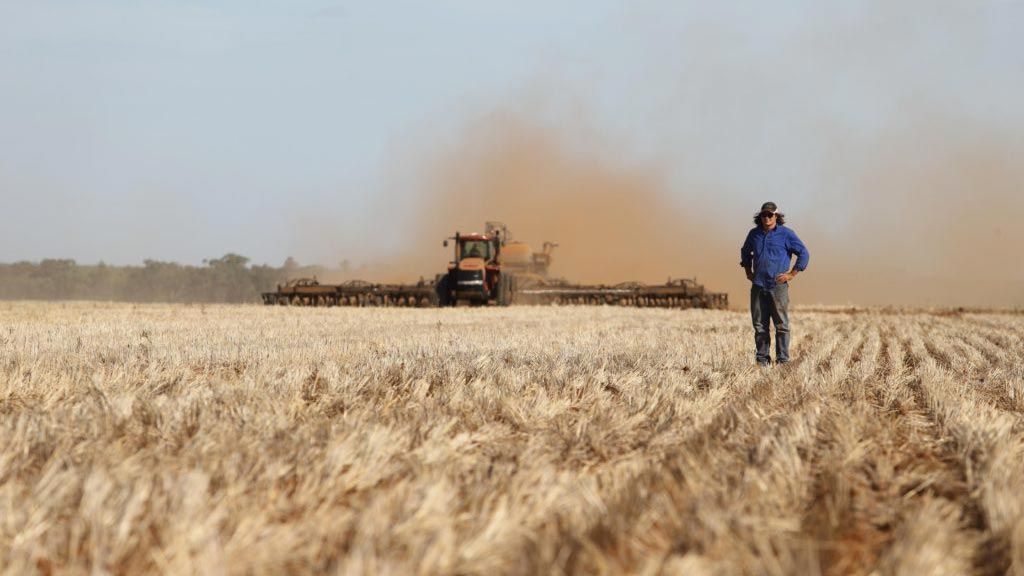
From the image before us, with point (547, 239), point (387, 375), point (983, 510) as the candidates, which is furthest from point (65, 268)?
point (983, 510)

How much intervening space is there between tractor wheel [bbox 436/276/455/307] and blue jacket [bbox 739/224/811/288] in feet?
79.2

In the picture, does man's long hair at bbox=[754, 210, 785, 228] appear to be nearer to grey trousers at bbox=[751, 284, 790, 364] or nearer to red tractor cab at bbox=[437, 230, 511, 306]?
grey trousers at bbox=[751, 284, 790, 364]

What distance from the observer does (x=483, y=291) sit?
109 feet

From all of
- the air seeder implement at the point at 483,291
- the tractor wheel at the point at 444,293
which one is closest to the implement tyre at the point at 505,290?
the air seeder implement at the point at 483,291

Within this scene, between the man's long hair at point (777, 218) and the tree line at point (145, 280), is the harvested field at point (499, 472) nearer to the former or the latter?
the man's long hair at point (777, 218)

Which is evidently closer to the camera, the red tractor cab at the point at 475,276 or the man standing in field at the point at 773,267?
the man standing in field at the point at 773,267

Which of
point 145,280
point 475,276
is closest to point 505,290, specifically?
point 475,276

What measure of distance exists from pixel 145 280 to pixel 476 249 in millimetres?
53748

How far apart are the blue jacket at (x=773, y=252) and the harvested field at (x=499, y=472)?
9.63 feet

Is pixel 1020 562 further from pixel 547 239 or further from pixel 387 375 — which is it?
pixel 547 239

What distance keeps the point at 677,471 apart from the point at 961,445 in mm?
1760

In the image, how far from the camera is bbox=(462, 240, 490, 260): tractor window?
111ft

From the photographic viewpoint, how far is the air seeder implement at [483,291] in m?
33.8

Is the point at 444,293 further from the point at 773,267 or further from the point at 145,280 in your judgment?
the point at 145,280
